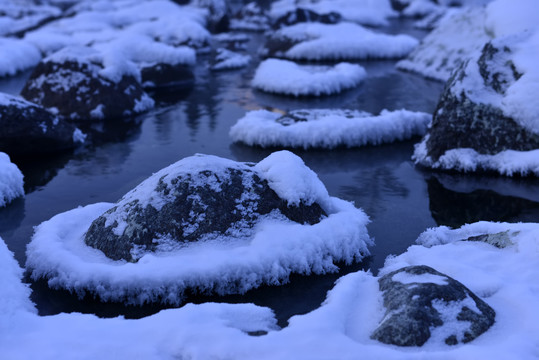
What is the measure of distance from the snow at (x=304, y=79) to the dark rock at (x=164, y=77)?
2.55 meters

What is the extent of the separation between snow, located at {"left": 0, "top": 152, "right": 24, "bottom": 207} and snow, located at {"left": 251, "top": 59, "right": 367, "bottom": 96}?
9320 millimetres

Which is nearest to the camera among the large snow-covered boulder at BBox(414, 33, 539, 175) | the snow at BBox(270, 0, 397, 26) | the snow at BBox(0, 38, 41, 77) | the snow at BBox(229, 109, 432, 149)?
the large snow-covered boulder at BBox(414, 33, 539, 175)

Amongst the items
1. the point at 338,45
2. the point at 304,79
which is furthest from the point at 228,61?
the point at 304,79

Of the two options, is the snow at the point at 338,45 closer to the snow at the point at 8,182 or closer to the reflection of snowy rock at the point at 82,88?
the reflection of snowy rock at the point at 82,88

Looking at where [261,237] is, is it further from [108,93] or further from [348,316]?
[108,93]

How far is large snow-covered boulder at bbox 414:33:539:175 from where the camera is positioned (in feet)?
32.0

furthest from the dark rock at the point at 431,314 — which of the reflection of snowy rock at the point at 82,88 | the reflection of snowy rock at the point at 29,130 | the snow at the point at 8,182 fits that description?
the reflection of snowy rock at the point at 82,88

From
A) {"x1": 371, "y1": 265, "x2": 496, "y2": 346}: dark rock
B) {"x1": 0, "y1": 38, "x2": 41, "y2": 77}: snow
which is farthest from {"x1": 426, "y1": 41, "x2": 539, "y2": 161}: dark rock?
{"x1": 0, "y1": 38, "x2": 41, "y2": 77}: snow

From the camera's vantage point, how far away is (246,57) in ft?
76.6

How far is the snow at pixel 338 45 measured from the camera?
936 inches

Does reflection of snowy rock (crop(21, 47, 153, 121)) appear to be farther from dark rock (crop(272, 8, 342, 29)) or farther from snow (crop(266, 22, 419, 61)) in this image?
dark rock (crop(272, 8, 342, 29))

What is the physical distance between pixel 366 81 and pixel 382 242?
41.6 ft

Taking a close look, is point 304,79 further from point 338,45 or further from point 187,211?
point 187,211

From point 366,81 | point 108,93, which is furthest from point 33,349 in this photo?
point 366,81
